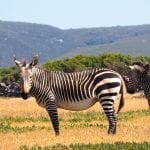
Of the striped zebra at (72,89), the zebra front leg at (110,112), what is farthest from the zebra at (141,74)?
the zebra front leg at (110,112)

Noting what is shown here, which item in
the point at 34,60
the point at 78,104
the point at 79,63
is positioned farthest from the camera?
the point at 79,63

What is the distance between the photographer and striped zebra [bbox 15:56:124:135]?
18.2 meters

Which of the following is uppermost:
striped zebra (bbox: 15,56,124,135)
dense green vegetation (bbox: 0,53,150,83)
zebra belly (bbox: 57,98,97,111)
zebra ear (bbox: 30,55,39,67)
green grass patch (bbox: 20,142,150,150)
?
zebra ear (bbox: 30,55,39,67)

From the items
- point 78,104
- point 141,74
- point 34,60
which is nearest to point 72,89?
point 78,104

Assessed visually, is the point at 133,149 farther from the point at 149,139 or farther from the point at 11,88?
the point at 11,88

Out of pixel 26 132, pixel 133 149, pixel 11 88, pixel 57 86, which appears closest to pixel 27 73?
pixel 57 86

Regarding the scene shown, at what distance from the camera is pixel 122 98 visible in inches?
753

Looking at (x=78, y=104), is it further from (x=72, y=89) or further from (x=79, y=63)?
(x=79, y=63)

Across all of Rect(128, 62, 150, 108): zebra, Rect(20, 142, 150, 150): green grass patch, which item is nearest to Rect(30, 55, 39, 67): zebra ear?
Rect(20, 142, 150, 150): green grass patch

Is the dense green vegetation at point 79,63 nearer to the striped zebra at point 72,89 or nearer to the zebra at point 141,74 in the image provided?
→ the zebra at point 141,74

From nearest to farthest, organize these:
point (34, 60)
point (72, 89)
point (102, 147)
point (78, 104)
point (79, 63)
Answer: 1. point (102, 147)
2. point (34, 60)
3. point (78, 104)
4. point (72, 89)
5. point (79, 63)

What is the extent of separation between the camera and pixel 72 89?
18625mm

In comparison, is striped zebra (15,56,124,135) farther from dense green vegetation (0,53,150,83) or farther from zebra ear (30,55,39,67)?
dense green vegetation (0,53,150,83)

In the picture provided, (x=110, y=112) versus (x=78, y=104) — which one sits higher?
(x=78, y=104)
